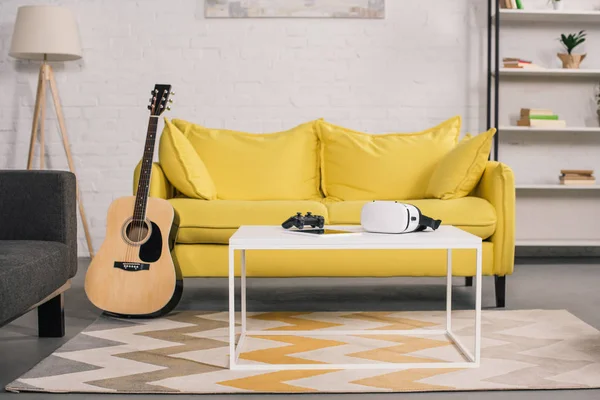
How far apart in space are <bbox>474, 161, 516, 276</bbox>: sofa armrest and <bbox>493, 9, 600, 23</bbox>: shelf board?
74.3 inches

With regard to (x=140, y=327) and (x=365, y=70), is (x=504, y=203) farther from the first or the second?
(x=365, y=70)

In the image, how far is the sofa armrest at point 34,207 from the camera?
2.63m

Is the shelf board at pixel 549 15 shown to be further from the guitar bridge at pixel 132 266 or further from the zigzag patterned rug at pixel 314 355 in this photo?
the guitar bridge at pixel 132 266

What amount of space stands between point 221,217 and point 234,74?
6.59ft

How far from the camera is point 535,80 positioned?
512 centimetres

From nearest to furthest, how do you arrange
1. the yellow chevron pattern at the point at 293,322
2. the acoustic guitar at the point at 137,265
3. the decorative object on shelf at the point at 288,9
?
1. the yellow chevron pattern at the point at 293,322
2. the acoustic guitar at the point at 137,265
3. the decorative object on shelf at the point at 288,9

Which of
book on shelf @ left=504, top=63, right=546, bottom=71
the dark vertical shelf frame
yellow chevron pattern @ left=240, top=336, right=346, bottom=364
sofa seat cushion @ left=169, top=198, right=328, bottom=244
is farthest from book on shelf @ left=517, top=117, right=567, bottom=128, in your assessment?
yellow chevron pattern @ left=240, top=336, right=346, bottom=364

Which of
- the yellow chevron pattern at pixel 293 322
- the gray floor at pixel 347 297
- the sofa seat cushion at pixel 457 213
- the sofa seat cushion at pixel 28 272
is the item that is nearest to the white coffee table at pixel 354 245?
the yellow chevron pattern at pixel 293 322

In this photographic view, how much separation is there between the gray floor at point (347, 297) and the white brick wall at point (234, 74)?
999 mm

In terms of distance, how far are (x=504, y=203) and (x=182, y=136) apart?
5.22 ft

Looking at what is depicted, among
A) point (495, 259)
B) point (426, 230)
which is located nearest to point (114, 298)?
point (426, 230)

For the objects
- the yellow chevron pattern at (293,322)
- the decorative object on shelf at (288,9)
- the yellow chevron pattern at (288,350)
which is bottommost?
the yellow chevron pattern at (293,322)

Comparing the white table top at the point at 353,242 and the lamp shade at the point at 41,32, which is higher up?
the lamp shade at the point at 41,32

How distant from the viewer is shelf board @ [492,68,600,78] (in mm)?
4801
